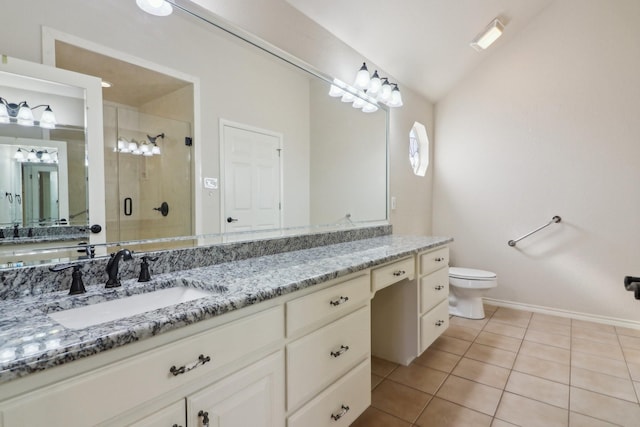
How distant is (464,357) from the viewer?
2.24 metres

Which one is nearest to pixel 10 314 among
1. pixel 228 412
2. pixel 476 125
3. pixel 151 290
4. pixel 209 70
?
pixel 151 290

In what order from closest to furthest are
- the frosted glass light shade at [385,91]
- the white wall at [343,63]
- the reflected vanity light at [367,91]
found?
the white wall at [343,63]
the reflected vanity light at [367,91]
the frosted glass light shade at [385,91]

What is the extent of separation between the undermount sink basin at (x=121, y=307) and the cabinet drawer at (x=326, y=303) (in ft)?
0.98

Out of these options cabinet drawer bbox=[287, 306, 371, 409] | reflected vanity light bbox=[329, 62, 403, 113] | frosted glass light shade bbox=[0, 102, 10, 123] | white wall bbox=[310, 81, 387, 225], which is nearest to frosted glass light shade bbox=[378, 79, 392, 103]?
reflected vanity light bbox=[329, 62, 403, 113]

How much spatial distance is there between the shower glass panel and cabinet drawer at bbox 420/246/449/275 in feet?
4.65

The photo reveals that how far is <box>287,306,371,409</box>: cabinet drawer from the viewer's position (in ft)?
3.66

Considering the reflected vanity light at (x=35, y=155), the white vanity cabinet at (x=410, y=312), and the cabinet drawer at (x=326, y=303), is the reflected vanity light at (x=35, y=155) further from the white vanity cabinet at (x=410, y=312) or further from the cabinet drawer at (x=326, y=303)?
the white vanity cabinet at (x=410, y=312)

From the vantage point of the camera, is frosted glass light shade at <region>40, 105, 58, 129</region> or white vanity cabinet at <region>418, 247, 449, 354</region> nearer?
frosted glass light shade at <region>40, 105, 58, 129</region>

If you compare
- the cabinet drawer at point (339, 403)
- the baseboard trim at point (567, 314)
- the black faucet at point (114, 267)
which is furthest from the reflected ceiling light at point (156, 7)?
the baseboard trim at point (567, 314)

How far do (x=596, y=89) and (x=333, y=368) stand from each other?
317cm

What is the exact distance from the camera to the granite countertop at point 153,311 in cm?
60

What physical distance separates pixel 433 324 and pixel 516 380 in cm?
55

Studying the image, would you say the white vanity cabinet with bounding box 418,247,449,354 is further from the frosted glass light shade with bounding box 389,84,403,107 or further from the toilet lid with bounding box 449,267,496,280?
the frosted glass light shade with bounding box 389,84,403,107

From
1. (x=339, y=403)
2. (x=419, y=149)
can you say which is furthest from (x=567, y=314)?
(x=339, y=403)
